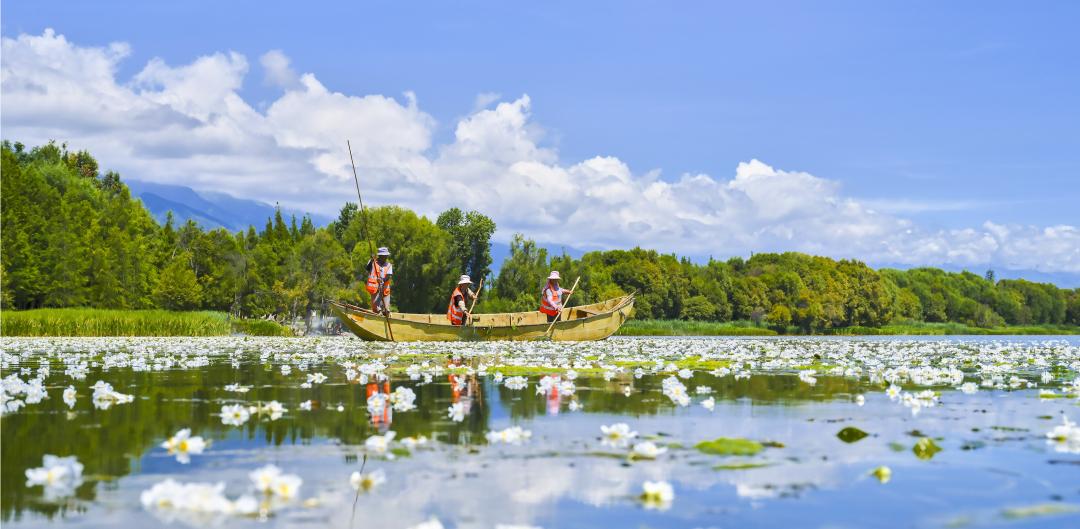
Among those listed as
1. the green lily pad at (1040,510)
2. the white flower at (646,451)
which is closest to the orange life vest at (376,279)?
the white flower at (646,451)

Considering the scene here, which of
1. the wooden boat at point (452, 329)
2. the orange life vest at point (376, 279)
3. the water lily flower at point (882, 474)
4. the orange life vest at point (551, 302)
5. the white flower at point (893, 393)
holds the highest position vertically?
the orange life vest at point (376, 279)

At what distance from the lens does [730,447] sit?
6488 mm

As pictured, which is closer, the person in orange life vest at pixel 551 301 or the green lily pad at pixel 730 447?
the green lily pad at pixel 730 447

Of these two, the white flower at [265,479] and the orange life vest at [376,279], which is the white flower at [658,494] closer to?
the white flower at [265,479]

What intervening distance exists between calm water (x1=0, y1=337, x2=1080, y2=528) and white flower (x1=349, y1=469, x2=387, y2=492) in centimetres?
4

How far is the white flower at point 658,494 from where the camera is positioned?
15.8 ft

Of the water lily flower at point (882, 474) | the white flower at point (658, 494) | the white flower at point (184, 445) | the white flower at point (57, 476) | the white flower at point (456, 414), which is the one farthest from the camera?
the white flower at point (456, 414)

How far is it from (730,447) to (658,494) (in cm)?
177

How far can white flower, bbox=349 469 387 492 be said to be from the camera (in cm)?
517

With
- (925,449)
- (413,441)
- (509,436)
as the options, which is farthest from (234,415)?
(925,449)

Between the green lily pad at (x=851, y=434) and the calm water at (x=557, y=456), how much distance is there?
64 mm

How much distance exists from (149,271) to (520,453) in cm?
7065

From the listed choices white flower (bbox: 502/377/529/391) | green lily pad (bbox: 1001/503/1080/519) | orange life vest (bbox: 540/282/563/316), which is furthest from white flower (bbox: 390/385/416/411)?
orange life vest (bbox: 540/282/563/316)

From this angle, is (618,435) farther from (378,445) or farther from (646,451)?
(378,445)
